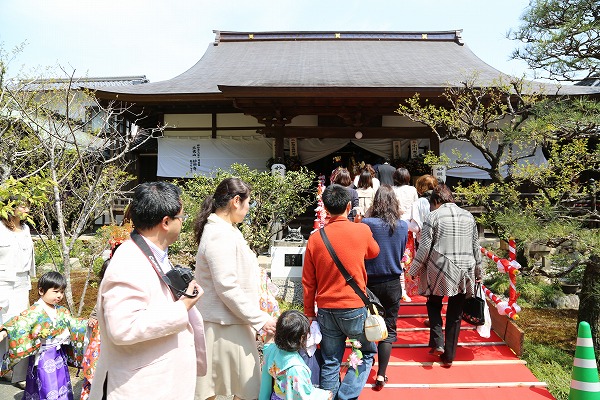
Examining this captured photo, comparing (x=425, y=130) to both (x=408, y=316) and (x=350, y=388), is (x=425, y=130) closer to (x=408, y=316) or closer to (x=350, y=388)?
(x=408, y=316)

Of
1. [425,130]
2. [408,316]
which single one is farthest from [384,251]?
[425,130]

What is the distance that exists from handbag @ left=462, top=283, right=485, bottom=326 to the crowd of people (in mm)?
136

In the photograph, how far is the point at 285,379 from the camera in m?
2.38

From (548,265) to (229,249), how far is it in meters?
7.76

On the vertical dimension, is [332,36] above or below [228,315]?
above

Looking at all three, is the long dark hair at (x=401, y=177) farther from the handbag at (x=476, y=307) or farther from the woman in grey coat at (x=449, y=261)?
the handbag at (x=476, y=307)

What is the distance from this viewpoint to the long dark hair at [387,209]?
11.3 ft

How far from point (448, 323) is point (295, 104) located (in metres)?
7.36

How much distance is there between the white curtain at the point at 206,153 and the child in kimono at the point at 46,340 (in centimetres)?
914

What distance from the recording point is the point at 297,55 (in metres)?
14.9

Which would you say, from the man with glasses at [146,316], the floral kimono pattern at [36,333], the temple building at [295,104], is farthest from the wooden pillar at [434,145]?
the man with glasses at [146,316]

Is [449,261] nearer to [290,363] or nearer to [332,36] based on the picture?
[290,363]

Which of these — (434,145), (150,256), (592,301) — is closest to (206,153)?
(434,145)

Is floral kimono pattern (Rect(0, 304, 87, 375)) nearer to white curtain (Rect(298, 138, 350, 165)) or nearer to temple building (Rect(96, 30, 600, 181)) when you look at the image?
temple building (Rect(96, 30, 600, 181))
